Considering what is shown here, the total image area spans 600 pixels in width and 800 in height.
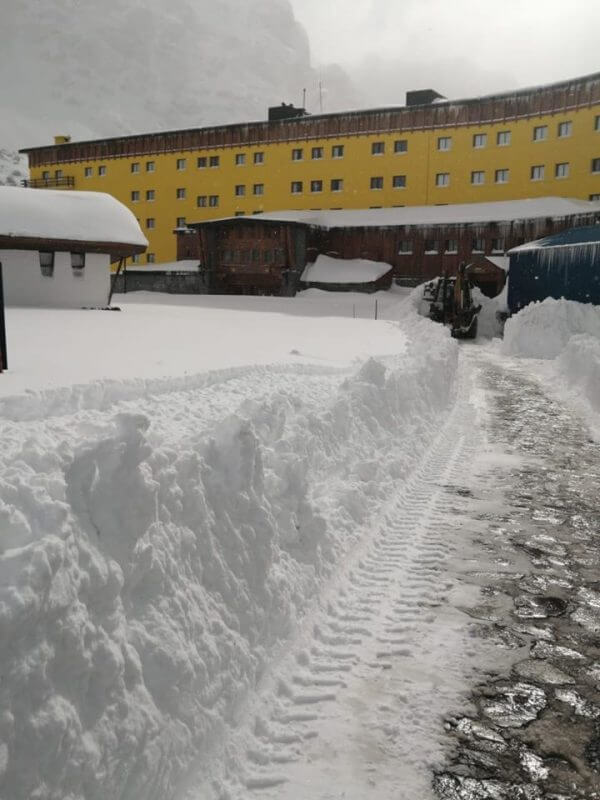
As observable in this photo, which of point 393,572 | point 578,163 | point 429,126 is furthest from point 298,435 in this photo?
point 429,126

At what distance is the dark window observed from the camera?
2108 centimetres

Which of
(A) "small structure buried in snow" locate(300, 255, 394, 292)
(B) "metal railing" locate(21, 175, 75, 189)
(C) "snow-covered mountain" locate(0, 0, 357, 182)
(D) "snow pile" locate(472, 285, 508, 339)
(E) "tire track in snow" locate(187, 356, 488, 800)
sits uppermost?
(C) "snow-covered mountain" locate(0, 0, 357, 182)

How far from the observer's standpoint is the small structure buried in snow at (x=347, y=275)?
1516 inches

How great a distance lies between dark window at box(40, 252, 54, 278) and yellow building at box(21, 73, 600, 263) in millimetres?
28208

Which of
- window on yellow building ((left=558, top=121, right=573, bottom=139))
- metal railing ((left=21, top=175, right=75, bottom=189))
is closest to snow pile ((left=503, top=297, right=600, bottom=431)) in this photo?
window on yellow building ((left=558, top=121, right=573, bottom=139))

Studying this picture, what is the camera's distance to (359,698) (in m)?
3.59

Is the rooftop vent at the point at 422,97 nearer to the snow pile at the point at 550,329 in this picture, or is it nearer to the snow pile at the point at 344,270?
the snow pile at the point at 344,270

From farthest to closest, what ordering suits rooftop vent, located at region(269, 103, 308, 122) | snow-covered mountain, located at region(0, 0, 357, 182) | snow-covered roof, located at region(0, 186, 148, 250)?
snow-covered mountain, located at region(0, 0, 357, 182) < rooftop vent, located at region(269, 103, 308, 122) < snow-covered roof, located at region(0, 186, 148, 250)

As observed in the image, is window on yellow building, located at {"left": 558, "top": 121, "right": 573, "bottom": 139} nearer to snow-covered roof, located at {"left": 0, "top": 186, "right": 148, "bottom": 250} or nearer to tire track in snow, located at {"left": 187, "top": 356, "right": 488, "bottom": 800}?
snow-covered roof, located at {"left": 0, "top": 186, "right": 148, "bottom": 250}

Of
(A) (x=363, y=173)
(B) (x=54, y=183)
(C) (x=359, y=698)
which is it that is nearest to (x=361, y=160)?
(A) (x=363, y=173)

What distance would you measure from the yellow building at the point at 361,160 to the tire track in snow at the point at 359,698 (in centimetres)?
3967

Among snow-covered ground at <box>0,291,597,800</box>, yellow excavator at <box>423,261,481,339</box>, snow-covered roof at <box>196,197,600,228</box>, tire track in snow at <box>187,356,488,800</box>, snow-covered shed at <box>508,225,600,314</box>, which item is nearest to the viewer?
snow-covered ground at <box>0,291,597,800</box>

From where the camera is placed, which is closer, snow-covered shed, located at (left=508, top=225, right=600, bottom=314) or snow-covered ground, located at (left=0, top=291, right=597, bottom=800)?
snow-covered ground, located at (left=0, top=291, right=597, bottom=800)

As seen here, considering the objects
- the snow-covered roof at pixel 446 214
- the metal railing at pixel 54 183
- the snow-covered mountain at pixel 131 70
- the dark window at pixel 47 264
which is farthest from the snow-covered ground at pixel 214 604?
the snow-covered mountain at pixel 131 70
